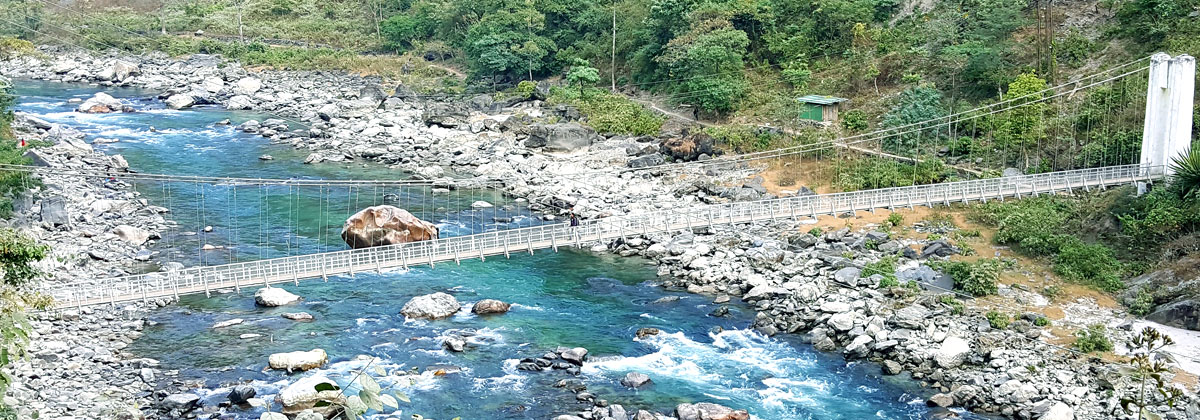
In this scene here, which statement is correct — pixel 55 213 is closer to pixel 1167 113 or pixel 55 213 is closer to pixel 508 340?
pixel 508 340

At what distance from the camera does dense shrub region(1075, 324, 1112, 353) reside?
2006 cm

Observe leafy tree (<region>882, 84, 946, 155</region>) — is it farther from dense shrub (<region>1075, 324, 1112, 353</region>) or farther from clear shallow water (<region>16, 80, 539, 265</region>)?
dense shrub (<region>1075, 324, 1112, 353</region>)

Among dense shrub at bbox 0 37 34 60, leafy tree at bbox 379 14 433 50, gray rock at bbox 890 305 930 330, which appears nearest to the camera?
gray rock at bbox 890 305 930 330

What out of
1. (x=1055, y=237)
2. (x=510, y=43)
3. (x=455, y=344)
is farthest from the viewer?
(x=510, y=43)

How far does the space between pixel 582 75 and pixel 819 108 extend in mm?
10858

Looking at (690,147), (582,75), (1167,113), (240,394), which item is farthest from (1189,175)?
(582,75)

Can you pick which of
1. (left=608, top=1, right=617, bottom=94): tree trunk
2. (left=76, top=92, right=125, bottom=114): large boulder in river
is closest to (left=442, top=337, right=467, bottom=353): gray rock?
(left=608, top=1, right=617, bottom=94): tree trunk

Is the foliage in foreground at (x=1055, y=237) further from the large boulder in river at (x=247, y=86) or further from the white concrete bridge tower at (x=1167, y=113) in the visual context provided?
the large boulder in river at (x=247, y=86)

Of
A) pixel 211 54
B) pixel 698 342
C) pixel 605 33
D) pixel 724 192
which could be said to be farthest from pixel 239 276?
pixel 211 54

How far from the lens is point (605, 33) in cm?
4650

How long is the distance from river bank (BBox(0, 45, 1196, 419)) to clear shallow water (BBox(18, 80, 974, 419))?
0.77 meters

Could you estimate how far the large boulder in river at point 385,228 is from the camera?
2527 cm

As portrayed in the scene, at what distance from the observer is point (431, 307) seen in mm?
22578

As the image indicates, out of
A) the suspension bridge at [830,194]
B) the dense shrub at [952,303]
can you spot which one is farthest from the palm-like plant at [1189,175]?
the dense shrub at [952,303]
